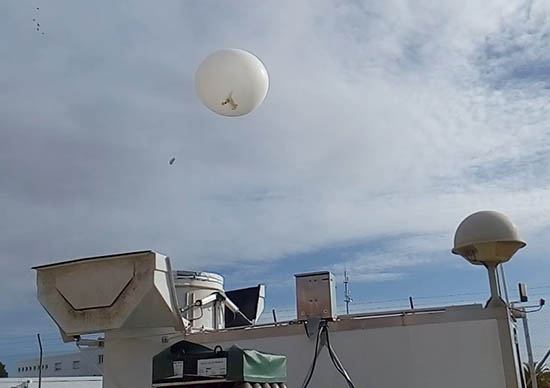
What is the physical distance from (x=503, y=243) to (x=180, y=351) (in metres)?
3.51

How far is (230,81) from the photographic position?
15.6 feet

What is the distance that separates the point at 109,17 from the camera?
17.9 feet

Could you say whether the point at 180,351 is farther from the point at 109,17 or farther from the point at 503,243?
the point at 503,243

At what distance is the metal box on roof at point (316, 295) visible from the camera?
693cm

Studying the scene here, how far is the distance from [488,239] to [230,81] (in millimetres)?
3380

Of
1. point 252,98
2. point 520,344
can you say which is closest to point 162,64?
point 252,98

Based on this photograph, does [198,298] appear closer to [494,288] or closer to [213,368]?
[213,368]

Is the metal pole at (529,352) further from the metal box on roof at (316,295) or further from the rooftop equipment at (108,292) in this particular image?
the rooftop equipment at (108,292)

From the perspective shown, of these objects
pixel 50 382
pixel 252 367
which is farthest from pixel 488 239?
pixel 50 382

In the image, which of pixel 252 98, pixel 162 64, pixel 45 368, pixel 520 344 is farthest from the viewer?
pixel 45 368

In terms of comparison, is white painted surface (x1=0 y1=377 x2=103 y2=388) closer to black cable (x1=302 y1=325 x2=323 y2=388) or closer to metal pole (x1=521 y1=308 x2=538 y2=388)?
black cable (x1=302 y1=325 x2=323 y2=388)

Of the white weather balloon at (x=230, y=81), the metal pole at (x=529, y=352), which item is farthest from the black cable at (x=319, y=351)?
the white weather balloon at (x=230, y=81)

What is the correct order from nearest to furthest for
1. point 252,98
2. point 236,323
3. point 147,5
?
point 252,98, point 147,5, point 236,323

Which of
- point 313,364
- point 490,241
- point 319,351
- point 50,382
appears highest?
point 490,241
